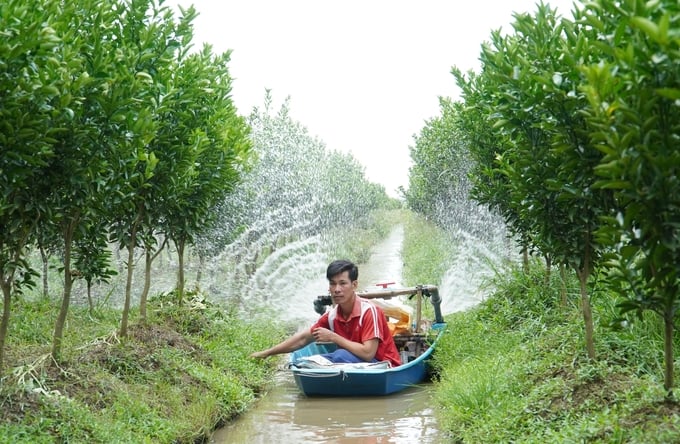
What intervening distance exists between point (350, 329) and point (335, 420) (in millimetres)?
1270

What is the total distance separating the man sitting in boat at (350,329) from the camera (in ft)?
28.5

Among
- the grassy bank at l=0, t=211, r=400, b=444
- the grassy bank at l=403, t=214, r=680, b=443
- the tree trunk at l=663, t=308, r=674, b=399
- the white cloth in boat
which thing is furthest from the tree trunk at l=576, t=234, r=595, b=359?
the grassy bank at l=0, t=211, r=400, b=444

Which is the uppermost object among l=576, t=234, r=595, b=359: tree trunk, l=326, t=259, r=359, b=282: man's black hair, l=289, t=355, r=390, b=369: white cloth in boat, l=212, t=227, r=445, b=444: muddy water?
l=326, t=259, r=359, b=282: man's black hair

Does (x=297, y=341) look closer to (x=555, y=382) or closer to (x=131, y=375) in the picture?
(x=131, y=375)

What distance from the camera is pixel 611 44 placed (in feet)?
13.4

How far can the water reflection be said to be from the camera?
7.24m

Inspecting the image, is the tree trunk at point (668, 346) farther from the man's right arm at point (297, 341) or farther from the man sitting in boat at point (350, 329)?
the man's right arm at point (297, 341)

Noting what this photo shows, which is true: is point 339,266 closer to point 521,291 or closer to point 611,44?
point 521,291

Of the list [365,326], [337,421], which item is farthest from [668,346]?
[365,326]

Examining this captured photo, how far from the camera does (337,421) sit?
7.86 meters

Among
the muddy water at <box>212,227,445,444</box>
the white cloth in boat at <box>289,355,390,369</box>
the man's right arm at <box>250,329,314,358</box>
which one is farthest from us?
the man's right arm at <box>250,329,314,358</box>

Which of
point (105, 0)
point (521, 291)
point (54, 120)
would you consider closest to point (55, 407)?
point (54, 120)

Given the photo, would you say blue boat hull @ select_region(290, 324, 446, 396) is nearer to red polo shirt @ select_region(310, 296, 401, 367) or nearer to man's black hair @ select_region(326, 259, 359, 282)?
red polo shirt @ select_region(310, 296, 401, 367)

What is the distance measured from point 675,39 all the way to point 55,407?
4.70 metres
